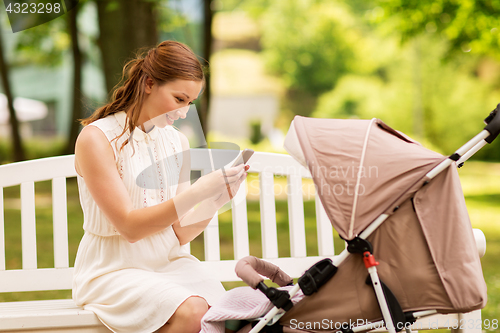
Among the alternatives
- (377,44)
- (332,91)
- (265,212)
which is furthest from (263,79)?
(265,212)

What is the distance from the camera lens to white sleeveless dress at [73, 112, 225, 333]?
6.15 feet

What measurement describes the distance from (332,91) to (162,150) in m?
22.6

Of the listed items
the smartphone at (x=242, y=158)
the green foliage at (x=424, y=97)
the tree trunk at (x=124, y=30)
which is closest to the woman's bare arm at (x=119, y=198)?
the smartphone at (x=242, y=158)

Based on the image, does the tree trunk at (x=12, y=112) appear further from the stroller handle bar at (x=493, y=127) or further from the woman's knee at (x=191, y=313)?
the stroller handle bar at (x=493, y=127)

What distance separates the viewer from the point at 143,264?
2.03 metres

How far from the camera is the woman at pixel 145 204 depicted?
1848 millimetres

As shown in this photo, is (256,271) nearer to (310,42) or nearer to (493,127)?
(493,127)

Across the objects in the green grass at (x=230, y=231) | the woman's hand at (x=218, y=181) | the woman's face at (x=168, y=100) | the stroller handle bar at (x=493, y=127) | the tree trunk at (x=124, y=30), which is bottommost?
the green grass at (x=230, y=231)

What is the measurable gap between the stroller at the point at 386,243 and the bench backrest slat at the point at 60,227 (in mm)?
1290

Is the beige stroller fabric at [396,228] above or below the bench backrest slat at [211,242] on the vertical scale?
above

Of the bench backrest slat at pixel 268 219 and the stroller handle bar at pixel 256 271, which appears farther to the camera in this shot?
the bench backrest slat at pixel 268 219

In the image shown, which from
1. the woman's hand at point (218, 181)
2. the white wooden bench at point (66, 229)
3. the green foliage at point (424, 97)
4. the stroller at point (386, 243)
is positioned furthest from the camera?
the green foliage at point (424, 97)

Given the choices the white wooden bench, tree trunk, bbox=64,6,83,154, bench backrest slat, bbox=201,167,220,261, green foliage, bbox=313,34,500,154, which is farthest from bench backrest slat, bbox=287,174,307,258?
green foliage, bbox=313,34,500,154

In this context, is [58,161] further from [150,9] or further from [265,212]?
[150,9]
